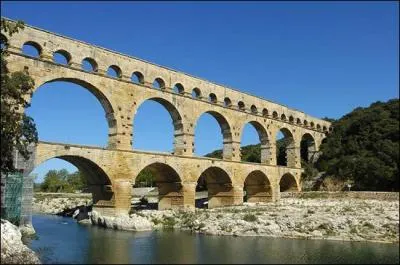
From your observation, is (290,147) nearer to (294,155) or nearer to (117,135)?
(294,155)

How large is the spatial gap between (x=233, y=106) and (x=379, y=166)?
1569 cm

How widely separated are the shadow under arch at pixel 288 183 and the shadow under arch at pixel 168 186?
1940 centimetres

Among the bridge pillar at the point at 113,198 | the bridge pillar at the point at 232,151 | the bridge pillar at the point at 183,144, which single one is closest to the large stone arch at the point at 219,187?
the bridge pillar at the point at 232,151

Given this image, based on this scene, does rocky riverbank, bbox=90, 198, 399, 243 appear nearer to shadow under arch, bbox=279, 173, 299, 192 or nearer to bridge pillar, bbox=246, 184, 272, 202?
bridge pillar, bbox=246, 184, 272, 202

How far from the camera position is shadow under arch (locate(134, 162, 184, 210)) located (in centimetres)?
3988

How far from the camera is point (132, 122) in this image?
3700 centimetres

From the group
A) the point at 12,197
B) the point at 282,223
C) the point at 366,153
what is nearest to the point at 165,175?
the point at 282,223

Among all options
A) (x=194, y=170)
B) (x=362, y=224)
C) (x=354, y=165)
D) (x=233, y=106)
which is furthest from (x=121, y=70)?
(x=354, y=165)

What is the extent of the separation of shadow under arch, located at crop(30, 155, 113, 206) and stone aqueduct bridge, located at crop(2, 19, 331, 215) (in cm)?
8

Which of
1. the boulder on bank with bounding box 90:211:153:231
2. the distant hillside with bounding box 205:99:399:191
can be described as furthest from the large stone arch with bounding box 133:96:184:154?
the distant hillside with bounding box 205:99:399:191

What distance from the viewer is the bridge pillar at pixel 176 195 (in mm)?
39969

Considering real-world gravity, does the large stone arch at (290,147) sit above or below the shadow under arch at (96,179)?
above

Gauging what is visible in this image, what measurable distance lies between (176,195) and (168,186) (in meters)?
1.19

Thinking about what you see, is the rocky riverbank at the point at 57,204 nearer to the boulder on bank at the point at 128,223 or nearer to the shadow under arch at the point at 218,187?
the shadow under arch at the point at 218,187
